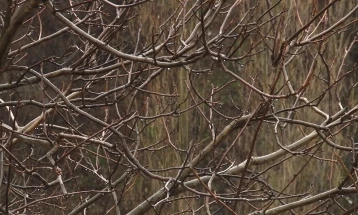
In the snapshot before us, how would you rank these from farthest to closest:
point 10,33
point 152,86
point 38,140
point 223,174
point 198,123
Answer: point 198,123 < point 152,86 < point 223,174 < point 38,140 < point 10,33

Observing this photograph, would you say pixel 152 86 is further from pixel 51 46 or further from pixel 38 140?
pixel 38 140

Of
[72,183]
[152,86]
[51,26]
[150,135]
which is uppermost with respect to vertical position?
[51,26]

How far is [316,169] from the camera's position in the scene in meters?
11.0

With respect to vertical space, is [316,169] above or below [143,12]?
below

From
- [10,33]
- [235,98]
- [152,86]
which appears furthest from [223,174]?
[235,98]

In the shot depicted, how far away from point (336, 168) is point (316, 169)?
1.01 ft

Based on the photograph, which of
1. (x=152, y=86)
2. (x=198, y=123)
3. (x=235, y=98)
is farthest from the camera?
(x=235, y=98)

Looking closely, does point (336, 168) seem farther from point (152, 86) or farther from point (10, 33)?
point (10, 33)

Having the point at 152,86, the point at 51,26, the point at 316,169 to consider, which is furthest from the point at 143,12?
the point at 316,169

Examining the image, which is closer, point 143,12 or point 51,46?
point 143,12

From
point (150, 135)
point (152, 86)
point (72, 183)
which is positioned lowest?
point (72, 183)

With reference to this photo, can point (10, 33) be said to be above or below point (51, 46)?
below

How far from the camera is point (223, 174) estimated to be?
4.04 m

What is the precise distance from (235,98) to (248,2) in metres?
2.18
